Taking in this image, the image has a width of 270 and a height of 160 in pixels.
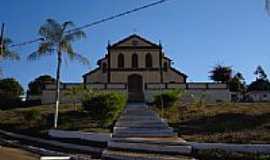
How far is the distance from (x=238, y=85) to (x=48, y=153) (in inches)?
1569

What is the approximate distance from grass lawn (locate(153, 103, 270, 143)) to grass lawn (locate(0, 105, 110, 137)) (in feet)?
15.1

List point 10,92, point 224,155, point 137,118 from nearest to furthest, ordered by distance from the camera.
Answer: point 224,155, point 137,118, point 10,92

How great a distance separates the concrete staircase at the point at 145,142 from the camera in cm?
1856

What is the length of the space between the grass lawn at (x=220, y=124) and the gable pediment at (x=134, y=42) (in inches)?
753

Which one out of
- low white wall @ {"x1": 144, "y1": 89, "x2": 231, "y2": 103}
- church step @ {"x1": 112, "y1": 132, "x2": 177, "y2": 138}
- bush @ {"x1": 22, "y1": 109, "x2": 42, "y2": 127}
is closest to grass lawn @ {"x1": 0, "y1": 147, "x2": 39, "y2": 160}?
church step @ {"x1": 112, "y1": 132, "x2": 177, "y2": 138}

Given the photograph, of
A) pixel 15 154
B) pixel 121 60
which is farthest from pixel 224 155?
pixel 121 60

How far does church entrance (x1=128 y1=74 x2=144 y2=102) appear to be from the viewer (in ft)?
146

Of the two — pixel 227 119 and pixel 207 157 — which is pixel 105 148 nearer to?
pixel 207 157

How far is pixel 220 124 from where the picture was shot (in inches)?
962

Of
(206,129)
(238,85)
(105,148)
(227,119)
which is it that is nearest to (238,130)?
(206,129)

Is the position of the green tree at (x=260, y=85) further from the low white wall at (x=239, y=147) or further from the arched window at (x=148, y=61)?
the low white wall at (x=239, y=147)

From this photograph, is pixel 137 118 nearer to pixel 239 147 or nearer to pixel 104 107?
pixel 104 107

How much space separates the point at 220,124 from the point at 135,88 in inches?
975

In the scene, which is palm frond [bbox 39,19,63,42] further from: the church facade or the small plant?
the church facade
